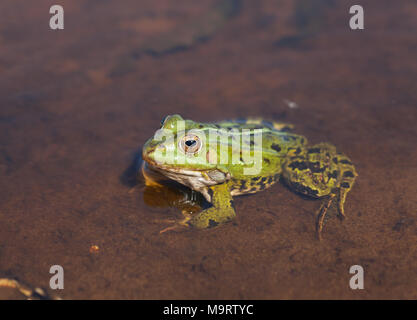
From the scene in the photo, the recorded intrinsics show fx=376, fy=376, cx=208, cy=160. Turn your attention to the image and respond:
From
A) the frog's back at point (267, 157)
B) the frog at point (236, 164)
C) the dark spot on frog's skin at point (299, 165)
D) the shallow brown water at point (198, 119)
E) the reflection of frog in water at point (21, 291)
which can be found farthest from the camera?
the dark spot on frog's skin at point (299, 165)

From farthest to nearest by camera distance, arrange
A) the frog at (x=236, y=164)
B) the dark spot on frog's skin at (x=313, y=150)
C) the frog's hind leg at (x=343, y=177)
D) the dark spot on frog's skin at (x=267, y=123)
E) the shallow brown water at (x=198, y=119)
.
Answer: the dark spot on frog's skin at (x=267, y=123) → the dark spot on frog's skin at (x=313, y=150) → the frog's hind leg at (x=343, y=177) → the frog at (x=236, y=164) → the shallow brown water at (x=198, y=119)

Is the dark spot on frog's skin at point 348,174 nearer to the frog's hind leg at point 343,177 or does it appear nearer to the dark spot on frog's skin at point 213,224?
the frog's hind leg at point 343,177

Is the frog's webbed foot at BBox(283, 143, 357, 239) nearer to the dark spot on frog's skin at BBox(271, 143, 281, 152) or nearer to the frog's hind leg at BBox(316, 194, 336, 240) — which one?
the frog's hind leg at BBox(316, 194, 336, 240)

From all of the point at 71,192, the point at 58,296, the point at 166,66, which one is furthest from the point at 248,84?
the point at 58,296

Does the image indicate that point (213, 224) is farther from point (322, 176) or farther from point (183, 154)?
point (322, 176)

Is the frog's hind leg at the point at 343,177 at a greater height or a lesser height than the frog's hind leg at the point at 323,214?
greater

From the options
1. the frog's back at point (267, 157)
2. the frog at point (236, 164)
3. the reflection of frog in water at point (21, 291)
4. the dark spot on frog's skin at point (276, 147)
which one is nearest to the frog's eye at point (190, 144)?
the frog at point (236, 164)
